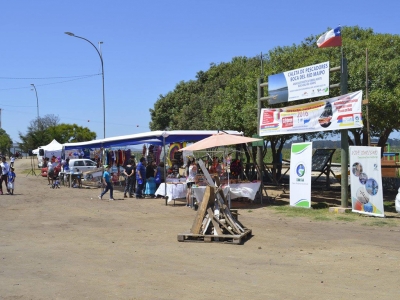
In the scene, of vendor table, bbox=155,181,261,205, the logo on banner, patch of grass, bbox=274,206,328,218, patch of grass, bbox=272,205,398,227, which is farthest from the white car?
the logo on banner

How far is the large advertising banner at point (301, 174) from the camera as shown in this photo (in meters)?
16.2

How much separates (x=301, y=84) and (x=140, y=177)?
835 centimetres

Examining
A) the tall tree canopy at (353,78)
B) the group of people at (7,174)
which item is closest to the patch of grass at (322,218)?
the tall tree canopy at (353,78)

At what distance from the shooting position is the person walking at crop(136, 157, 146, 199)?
21188mm

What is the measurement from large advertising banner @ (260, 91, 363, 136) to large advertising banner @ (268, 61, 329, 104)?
36cm

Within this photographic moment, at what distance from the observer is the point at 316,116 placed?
16.3 metres

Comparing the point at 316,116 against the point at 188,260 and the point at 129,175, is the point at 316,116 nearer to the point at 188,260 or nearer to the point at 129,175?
the point at 188,260

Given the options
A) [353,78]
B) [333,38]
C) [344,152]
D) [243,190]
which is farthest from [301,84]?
[243,190]

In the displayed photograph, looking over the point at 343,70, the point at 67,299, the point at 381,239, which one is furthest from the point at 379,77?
the point at 67,299

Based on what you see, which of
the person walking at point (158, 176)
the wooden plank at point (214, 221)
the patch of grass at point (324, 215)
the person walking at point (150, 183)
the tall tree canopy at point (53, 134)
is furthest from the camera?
the tall tree canopy at point (53, 134)

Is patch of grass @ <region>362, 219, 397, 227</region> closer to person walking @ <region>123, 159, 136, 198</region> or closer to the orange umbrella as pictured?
the orange umbrella

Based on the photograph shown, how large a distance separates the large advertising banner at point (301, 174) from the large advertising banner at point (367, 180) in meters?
1.75

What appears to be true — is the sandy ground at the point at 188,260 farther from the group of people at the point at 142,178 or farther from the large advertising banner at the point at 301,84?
the group of people at the point at 142,178

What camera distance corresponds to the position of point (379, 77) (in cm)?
1738
